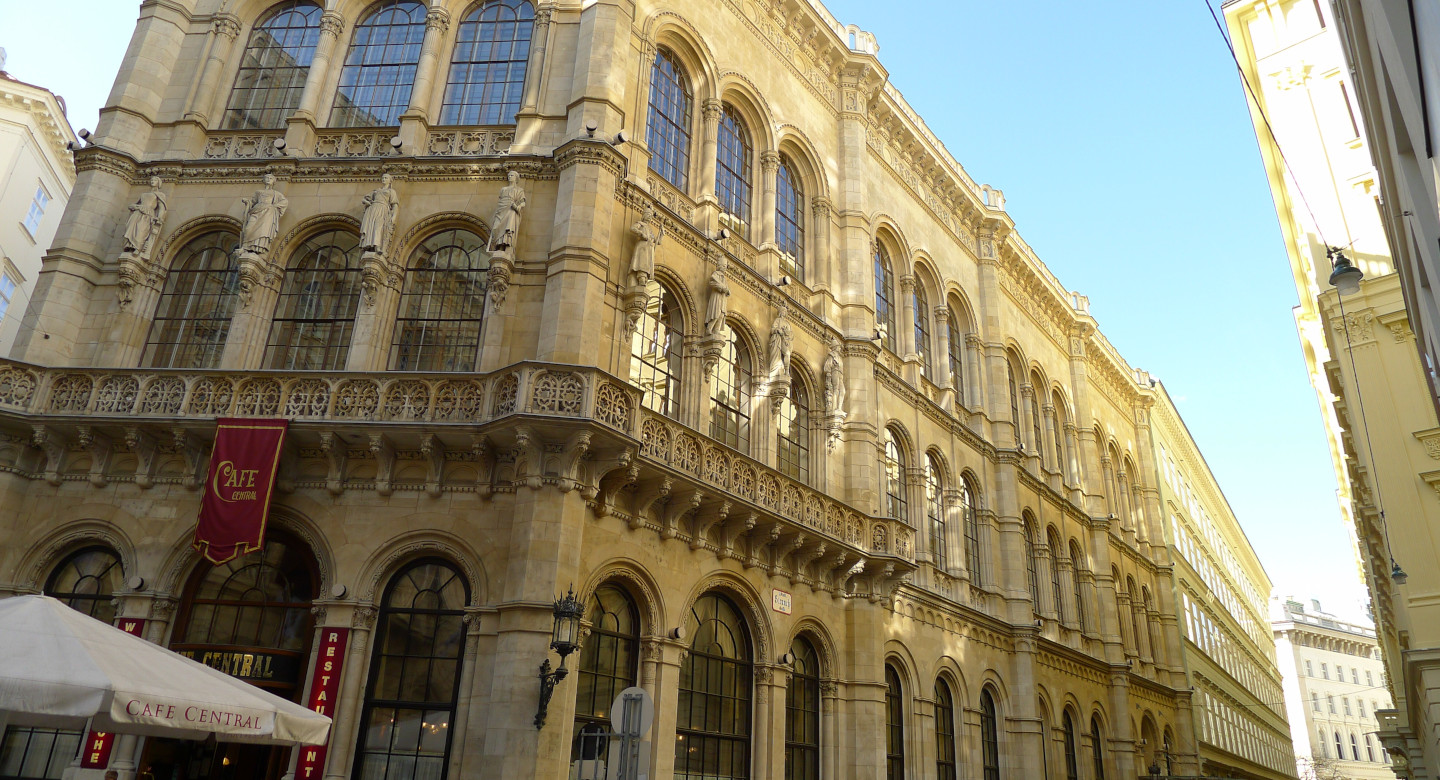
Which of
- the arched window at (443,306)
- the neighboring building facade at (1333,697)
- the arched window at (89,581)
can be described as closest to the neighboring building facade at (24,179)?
the arched window at (89,581)

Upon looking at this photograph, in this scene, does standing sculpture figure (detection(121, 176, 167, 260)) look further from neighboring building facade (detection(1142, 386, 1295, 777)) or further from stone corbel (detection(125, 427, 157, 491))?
neighboring building facade (detection(1142, 386, 1295, 777))

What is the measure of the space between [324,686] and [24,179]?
2307cm

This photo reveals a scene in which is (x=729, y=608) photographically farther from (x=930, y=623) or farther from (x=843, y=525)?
(x=930, y=623)

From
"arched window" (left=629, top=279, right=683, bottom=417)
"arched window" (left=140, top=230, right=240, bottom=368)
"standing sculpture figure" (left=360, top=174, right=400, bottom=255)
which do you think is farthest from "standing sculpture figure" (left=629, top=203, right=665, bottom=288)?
"arched window" (left=140, top=230, right=240, bottom=368)

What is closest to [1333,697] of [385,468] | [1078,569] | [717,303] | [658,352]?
[1078,569]

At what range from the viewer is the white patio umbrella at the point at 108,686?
721 cm

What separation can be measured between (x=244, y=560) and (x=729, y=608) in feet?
29.1

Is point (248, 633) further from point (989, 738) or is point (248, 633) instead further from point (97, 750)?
point (989, 738)

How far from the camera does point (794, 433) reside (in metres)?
22.1

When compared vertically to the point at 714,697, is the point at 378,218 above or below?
above

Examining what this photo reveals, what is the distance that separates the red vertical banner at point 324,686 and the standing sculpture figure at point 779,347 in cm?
1044

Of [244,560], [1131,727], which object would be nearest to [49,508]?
[244,560]

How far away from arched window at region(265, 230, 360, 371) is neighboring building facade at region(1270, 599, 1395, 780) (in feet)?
323

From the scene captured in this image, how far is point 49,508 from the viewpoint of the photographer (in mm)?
15273
